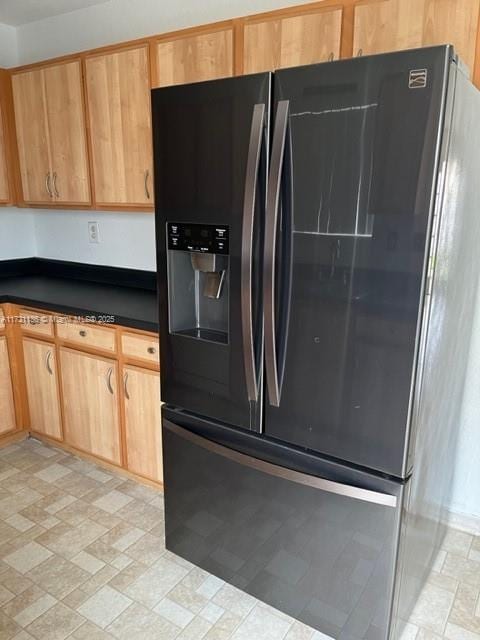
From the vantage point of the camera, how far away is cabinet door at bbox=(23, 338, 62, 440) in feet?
8.88

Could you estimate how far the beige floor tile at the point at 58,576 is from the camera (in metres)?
1.88

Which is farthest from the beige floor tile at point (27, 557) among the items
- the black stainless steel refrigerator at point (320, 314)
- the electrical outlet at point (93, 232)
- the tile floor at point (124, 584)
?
the electrical outlet at point (93, 232)

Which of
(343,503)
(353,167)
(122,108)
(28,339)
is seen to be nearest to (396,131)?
(353,167)

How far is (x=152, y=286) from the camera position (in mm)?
2887

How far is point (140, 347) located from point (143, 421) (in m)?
0.37

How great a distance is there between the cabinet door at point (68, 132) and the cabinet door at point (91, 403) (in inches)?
35.0

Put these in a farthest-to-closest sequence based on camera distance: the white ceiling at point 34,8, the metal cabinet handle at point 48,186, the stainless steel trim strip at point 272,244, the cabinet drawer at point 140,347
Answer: the metal cabinet handle at point 48,186
the white ceiling at point 34,8
the cabinet drawer at point 140,347
the stainless steel trim strip at point 272,244

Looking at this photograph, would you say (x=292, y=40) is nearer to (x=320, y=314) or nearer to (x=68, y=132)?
(x=320, y=314)

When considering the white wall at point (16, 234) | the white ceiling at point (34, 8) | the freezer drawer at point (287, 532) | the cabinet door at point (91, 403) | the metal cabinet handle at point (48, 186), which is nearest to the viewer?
the freezer drawer at point (287, 532)

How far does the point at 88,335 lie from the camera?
2.46m

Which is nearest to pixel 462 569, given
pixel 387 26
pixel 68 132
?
pixel 387 26

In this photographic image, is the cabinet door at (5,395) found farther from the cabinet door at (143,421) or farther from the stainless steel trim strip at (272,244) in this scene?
the stainless steel trim strip at (272,244)

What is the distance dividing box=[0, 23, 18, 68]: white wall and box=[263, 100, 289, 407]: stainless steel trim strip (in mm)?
2525
